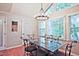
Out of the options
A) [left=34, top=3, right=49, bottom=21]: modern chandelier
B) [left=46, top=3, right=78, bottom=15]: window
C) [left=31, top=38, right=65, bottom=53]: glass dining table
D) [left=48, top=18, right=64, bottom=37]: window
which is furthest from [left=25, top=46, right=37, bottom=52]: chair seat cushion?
[left=46, top=3, right=78, bottom=15]: window

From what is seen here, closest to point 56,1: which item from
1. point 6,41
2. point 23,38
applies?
point 23,38

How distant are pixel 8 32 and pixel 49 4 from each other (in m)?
0.84

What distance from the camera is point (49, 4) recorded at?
2.21 m

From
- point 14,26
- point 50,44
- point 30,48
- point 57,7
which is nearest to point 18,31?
point 14,26

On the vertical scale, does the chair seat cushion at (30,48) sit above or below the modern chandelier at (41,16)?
below

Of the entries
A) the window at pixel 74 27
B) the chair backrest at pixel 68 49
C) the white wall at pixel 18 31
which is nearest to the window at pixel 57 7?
the window at pixel 74 27

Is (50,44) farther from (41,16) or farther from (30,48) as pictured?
(41,16)

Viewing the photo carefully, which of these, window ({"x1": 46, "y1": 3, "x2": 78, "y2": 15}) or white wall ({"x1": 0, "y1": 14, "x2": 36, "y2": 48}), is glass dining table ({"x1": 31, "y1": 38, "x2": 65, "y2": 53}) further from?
window ({"x1": 46, "y1": 3, "x2": 78, "y2": 15})

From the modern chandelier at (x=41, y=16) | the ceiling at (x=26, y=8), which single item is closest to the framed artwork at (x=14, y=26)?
the ceiling at (x=26, y=8)

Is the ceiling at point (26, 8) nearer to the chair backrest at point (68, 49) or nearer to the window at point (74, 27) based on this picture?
the window at point (74, 27)

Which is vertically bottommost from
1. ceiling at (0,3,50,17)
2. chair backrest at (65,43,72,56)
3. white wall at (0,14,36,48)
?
chair backrest at (65,43,72,56)

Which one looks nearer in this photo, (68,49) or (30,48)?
(68,49)

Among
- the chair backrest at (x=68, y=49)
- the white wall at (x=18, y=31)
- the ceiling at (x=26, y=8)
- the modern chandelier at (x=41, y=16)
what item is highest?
the ceiling at (x=26, y=8)

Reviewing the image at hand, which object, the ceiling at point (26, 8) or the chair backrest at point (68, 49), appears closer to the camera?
the chair backrest at point (68, 49)
